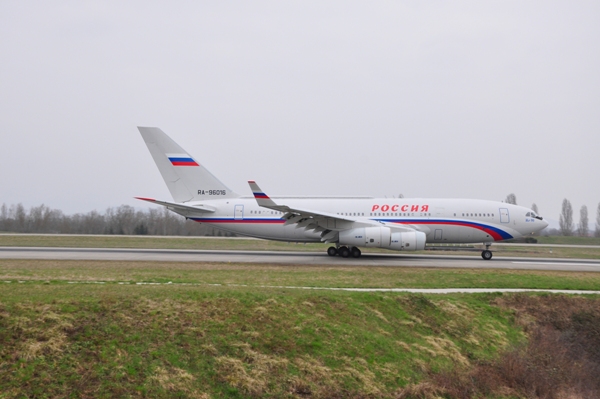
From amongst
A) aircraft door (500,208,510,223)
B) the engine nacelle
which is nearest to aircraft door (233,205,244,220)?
the engine nacelle

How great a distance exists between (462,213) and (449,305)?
15614 millimetres

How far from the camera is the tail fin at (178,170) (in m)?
32.1

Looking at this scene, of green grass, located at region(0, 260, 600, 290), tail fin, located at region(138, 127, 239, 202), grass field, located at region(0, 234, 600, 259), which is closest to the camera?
green grass, located at region(0, 260, 600, 290)

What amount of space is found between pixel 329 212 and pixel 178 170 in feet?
31.7

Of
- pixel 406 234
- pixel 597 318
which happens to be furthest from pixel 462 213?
pixel 597 318

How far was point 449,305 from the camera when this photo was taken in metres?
16.7

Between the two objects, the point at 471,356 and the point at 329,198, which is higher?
the point at 329,198

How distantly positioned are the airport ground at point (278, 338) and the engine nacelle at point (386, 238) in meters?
8.16

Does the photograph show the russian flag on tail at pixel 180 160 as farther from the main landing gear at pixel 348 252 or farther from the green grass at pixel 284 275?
the main landing gear at pixel 348 252

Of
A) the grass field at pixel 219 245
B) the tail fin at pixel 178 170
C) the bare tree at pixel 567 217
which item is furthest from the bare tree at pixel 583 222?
the tail fin at pixel 178 170

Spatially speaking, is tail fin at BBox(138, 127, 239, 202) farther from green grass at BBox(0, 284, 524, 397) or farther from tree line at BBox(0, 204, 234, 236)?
tree line at BBox(0, 204, 234, 236)

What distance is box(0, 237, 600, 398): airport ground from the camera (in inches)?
402

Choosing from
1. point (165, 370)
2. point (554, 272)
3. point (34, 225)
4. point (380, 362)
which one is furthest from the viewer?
point (34, 225)

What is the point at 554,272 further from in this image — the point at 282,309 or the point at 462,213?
the point at 282,309
